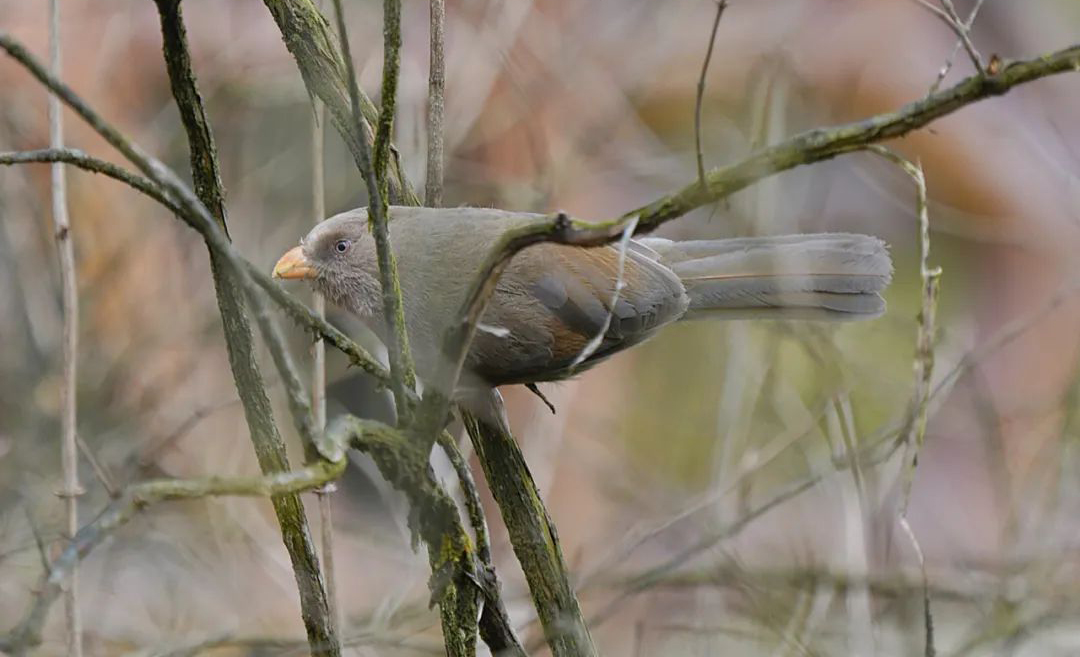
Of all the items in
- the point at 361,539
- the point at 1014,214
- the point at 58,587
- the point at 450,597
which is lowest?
the point at 58,587

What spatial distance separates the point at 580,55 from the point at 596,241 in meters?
3.99

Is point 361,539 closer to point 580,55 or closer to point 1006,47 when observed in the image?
point 580,55

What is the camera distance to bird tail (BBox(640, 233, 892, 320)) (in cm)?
316

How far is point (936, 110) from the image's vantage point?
1.18m

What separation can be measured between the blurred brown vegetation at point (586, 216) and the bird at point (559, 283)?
2.20 feet

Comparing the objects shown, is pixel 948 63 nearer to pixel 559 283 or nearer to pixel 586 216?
pixel 559 283

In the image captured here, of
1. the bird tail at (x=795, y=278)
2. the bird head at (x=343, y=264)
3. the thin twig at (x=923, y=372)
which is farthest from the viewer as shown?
the bird tail at (x=795, y=278)

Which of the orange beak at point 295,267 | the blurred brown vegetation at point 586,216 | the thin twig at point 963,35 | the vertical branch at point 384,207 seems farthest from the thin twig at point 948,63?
the blurred brown vegetation at point 586,216

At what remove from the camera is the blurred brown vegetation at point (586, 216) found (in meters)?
4.46

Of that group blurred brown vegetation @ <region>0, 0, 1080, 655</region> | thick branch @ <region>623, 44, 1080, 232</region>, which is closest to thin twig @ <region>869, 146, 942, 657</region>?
thick branch @ <region>623, 44, 1080, 232</region>

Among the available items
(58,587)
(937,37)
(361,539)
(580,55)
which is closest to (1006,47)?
(937,37)

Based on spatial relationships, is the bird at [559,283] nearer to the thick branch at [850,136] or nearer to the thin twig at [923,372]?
the thin twig at [923,372]

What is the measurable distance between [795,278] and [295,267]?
1.30m

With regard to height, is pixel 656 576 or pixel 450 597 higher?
pixel 656 576
